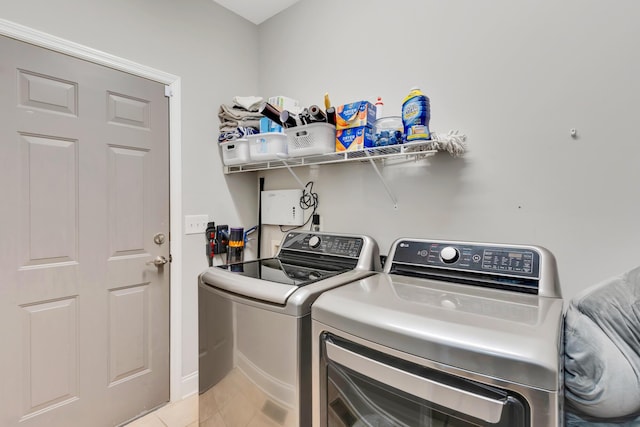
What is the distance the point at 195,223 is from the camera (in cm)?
206

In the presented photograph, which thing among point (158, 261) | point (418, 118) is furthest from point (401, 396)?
point (158, 261)

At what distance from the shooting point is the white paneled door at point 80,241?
4.71 ft

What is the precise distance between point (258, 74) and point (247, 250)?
143cm

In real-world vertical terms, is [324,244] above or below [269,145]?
below

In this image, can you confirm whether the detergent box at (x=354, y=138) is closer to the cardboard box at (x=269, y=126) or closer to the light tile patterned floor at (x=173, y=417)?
the cardboard box at (x=269, y=126)

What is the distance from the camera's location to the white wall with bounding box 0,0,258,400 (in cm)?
166

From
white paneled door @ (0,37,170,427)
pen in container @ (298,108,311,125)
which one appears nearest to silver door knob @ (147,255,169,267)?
white paneled door @ (0,37,170,427)

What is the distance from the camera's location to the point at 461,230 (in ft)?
4.62

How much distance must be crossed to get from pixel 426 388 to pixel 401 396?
9 cm

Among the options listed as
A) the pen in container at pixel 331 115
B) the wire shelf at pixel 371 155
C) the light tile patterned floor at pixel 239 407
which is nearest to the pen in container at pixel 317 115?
the pen in container at pixel 331 115

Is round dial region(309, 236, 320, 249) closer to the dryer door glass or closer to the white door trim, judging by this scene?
the dryer door glass

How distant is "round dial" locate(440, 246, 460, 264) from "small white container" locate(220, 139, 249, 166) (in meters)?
1.36

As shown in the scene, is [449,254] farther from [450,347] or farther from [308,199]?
[308,199]

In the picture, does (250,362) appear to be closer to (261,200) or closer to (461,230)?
(461,230)
